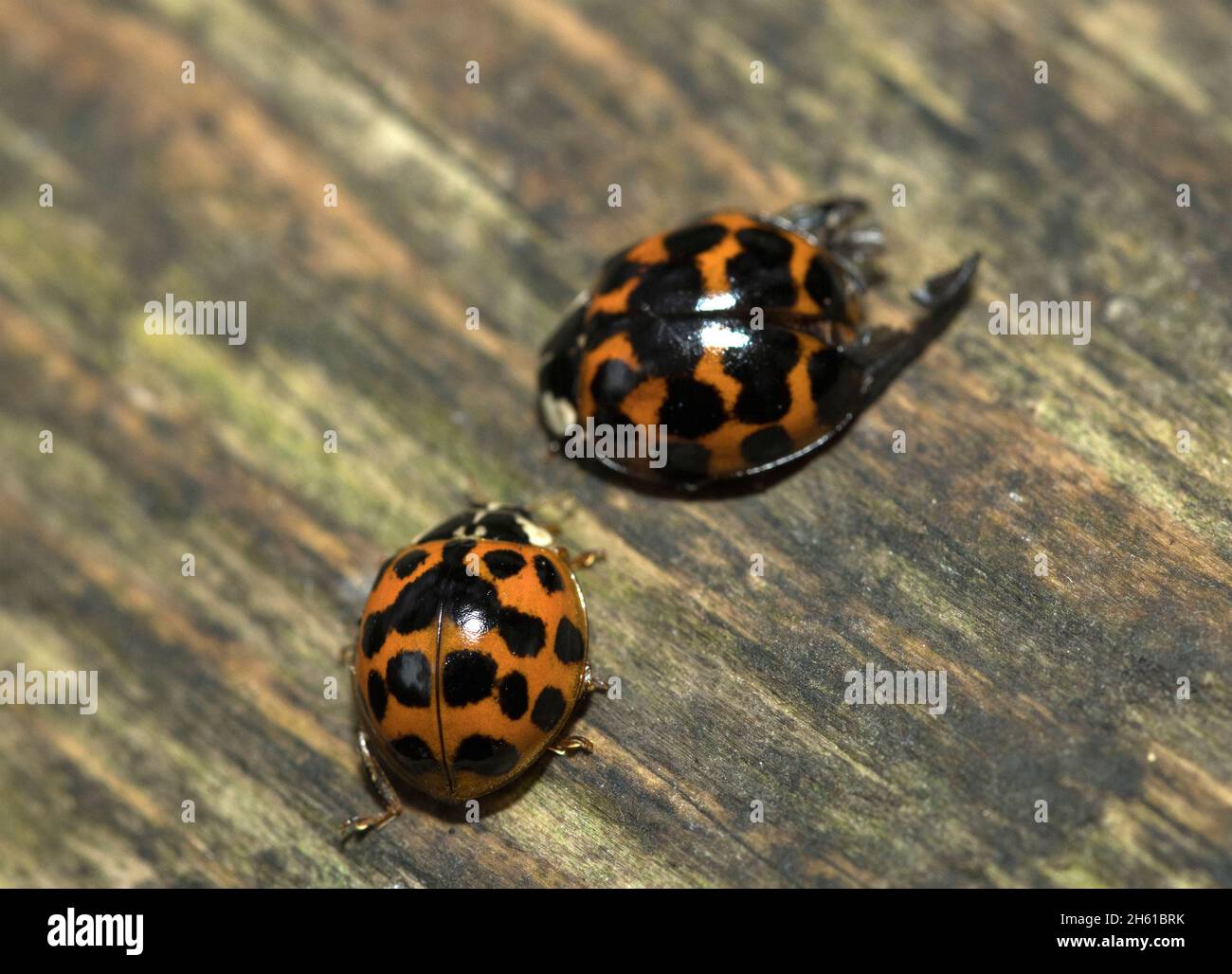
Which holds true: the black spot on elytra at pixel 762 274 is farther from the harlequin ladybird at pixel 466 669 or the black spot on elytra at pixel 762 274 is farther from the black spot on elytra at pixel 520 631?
the black spot on elytra at pixel 520 631

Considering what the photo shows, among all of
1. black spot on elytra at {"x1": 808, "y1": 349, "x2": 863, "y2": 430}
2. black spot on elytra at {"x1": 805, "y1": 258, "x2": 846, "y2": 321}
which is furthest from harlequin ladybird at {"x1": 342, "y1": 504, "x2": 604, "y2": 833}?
black spot on elytra at {"x1": 805, "y1": 258, "x2": 846, "y2": 321}

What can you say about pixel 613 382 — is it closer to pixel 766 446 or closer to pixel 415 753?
pixel 766 446

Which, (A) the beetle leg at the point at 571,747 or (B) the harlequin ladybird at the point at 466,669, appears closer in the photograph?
(B) the harlequin ladybird at the point at 466,669

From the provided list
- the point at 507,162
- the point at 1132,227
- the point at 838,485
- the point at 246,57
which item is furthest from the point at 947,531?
the point at 246,57

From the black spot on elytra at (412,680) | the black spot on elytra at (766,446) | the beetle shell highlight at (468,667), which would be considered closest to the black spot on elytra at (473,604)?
the beetle shell highlight at (468,667)

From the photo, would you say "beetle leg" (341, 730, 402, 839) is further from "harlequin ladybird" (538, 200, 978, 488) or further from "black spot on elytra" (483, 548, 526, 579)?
"harlequin ladybird" (538, 200, 978, 488)

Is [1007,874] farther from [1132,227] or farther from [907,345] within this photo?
[1132,227]

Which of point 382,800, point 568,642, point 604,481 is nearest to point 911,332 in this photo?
point 604,481
